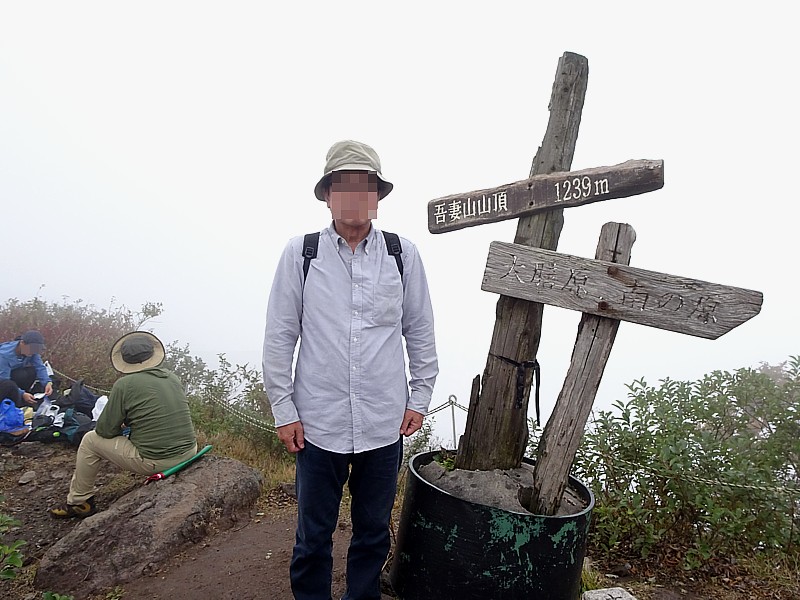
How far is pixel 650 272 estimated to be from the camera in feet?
Answer: 9.19

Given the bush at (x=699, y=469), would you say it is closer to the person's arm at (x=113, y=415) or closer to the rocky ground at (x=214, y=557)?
the rocky ground at (x=214, y=557)

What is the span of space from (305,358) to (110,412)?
9.40 ft

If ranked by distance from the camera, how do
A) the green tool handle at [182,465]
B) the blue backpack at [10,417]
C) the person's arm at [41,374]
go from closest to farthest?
the green tool handle at [182,465] < the blue backpack at [10,417] < the person's arm at [41,374]

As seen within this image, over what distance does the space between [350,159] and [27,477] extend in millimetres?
5023

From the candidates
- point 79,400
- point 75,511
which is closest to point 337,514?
point 75,511

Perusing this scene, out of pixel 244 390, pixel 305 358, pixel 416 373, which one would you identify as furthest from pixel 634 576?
pixel 244 390

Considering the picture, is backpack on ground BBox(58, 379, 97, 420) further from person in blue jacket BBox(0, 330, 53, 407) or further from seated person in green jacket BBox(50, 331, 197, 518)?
seated person in green jacket BBox(50, 331, 197, 518)

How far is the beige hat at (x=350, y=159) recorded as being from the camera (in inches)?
106

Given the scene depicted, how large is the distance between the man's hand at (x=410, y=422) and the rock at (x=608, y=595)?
1.37 meters

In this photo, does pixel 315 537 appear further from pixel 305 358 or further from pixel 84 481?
pixel 84 481

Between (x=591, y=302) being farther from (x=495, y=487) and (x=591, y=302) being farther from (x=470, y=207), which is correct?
(x=495, y=487)

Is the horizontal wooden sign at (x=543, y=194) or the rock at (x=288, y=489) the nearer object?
the horizontal wooden sign at (x=543, y=194)

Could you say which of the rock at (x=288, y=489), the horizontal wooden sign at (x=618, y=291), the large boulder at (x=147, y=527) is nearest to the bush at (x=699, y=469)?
the horizontal wooden sign at (x=618, y=291)

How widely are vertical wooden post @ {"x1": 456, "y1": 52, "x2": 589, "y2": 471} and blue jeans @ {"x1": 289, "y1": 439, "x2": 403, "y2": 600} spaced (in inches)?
22.0
